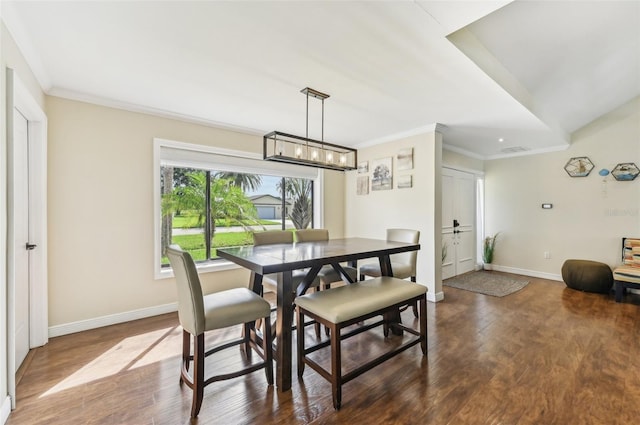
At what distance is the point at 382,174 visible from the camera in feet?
14.7

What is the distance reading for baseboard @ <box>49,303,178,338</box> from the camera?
270cm

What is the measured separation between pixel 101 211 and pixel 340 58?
286cm

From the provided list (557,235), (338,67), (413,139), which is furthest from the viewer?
(557,235)

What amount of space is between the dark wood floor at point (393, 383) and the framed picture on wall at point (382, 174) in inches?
88.2

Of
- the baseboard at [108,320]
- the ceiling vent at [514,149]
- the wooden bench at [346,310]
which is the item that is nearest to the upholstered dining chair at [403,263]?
the wooden bench at [346,310]

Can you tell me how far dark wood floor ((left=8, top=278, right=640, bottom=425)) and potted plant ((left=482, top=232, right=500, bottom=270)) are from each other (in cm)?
272

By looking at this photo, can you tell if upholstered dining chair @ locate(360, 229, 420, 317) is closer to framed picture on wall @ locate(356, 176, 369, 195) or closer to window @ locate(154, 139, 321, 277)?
framed picture on wall @ locate(356, 176, 369, 195)

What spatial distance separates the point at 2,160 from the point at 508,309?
483cm

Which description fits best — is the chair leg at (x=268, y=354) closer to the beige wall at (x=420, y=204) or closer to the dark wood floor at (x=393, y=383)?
the dark wood floor at (x=393, y=383)

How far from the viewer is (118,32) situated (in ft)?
6.04

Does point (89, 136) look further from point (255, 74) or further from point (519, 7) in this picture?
point (519, 7)

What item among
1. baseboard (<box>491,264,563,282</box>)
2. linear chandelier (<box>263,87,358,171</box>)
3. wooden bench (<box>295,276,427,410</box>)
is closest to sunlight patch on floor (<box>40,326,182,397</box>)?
wooden bench (<box>295,276,427,410</box>)

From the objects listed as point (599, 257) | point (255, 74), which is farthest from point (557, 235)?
point (255, 74)

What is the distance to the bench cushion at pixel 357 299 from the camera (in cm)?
181
